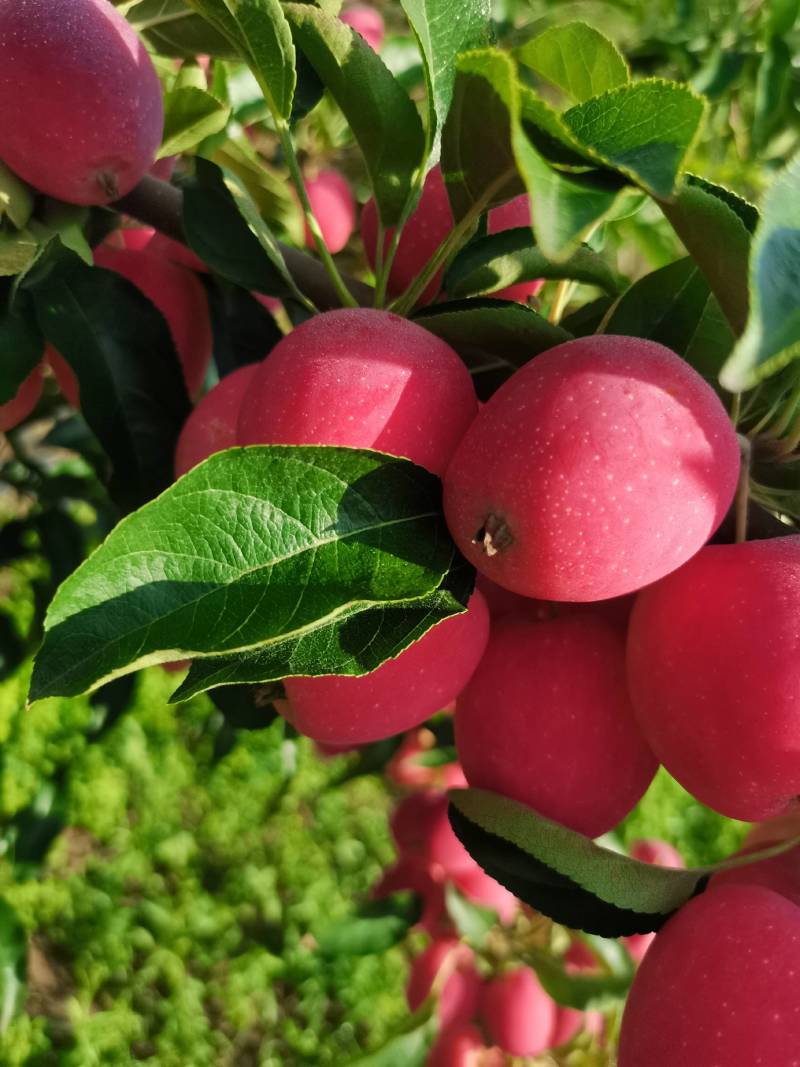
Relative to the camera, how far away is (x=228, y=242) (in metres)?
0.66

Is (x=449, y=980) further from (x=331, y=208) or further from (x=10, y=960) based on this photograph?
(x=331, y=208)

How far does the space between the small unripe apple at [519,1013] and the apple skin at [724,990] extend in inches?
24.0

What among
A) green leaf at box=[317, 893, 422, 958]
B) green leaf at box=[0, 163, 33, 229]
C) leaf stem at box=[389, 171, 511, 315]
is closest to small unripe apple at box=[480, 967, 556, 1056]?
green leaf at box=[317, 893, 422, 958]

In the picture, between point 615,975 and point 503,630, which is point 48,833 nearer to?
point 615,975

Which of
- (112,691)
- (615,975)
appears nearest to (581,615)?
(615,975)

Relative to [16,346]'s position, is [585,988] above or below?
below

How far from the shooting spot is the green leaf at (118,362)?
2.37 feet

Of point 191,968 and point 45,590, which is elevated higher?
point 45,590

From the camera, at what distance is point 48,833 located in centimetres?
149

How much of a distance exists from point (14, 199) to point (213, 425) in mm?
200

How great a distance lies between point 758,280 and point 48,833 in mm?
1428

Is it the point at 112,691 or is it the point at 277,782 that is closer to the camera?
the point at 112,691

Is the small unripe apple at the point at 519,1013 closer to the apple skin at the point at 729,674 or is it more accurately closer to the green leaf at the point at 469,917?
the green leaf at the point at 469,917

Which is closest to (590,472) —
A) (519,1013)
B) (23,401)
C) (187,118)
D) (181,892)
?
(187,118)
